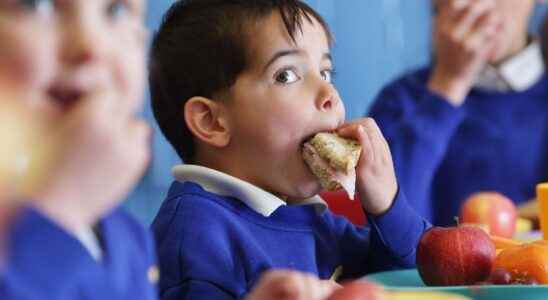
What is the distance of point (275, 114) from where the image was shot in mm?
925

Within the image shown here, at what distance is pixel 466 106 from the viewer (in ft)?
6.02

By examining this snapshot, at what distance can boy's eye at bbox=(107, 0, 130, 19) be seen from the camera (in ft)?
1.44

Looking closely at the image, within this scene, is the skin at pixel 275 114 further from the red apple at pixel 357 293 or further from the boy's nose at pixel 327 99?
the red apple at pixel 357 293

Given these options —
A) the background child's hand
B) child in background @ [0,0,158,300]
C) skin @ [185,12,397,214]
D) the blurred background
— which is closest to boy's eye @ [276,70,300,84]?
skin @ [185,12,397,214]

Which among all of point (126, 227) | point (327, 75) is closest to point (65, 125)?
point (126, 227)

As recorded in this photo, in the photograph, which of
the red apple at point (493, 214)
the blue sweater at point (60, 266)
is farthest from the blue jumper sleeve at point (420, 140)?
the blue sweater at point (60, 266)

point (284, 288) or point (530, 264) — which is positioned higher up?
point (284, 288)

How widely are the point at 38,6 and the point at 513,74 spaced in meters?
1.53

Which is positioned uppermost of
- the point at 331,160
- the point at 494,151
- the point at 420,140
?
the point at 331,160

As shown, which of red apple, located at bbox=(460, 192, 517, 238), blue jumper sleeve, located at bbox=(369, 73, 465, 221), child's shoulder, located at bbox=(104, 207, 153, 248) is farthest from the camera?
blue jumper sleeve, located at bbox=(369, 73, 465, 221)

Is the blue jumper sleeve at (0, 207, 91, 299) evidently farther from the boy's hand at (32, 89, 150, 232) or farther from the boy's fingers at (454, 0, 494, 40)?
the boy's fingers at (454, 0, 494, 40)

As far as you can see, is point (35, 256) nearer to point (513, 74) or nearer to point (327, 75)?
point (327, 75)

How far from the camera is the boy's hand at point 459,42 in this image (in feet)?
4.97

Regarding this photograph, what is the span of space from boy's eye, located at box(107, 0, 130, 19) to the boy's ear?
1.69 feet
